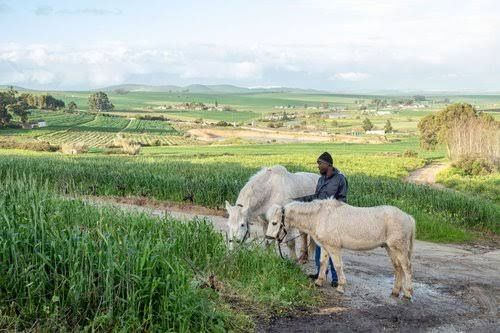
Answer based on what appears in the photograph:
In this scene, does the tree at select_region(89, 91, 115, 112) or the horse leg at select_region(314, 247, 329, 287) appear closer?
the horse leg at select_region(314, 247, 329, 287)

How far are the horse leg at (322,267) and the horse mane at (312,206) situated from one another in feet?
2.66

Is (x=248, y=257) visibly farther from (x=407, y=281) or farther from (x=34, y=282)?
(x=34, y=282)

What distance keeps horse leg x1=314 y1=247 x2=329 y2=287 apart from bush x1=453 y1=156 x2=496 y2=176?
5440 centimetres

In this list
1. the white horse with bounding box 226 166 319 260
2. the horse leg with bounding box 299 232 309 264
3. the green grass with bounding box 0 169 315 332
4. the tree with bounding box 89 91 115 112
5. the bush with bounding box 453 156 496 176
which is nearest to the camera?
the green grass with bounding box 0 169 315 332

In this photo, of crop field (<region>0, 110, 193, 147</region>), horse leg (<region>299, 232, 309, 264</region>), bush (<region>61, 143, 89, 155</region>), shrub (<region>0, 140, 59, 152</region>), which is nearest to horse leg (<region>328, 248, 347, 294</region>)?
horse leg (<region>299, 232, 309, 264</region>)

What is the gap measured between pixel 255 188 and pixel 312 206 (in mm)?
2273

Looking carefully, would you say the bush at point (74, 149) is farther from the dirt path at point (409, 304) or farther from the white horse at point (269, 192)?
the white horse at point (269, 192)

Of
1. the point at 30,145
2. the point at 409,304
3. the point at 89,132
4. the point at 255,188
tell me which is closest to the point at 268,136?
the point at 89,132

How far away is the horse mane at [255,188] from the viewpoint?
40.9ft

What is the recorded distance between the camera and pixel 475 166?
61.8m

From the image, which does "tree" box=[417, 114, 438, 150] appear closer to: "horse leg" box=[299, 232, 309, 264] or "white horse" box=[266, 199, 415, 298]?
"horse leg" box=[299, 232, 309, 264]

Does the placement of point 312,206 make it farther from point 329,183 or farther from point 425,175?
point 425,175

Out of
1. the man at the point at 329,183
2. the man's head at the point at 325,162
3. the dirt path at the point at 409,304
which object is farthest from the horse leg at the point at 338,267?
the man's head at the point at 325,162

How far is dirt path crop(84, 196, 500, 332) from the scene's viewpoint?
9.02 metres
